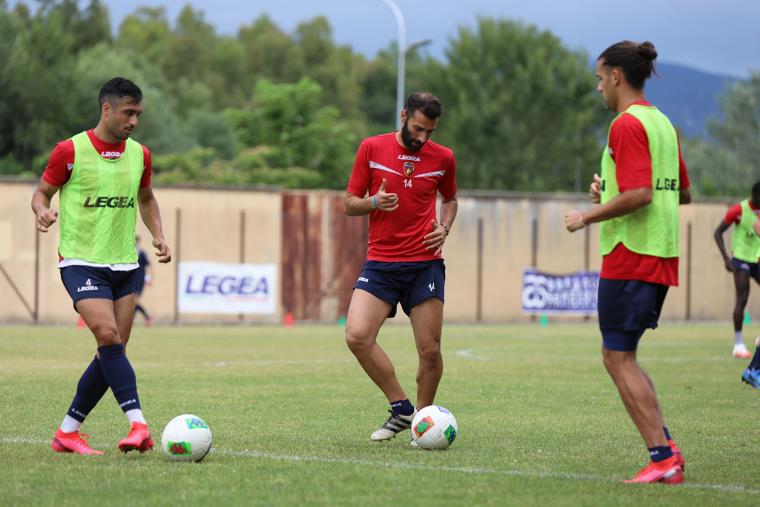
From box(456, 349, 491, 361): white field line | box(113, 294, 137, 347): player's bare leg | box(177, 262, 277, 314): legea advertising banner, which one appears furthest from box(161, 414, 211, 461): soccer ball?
box(177, 262, 277, 314): legea advertising banner

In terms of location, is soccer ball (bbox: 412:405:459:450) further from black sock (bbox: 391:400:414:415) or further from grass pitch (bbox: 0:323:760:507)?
black sock (bbox: 391:400:414:415)

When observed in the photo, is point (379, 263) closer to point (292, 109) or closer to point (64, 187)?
point (64, 187)

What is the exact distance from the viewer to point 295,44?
118438 millimetres

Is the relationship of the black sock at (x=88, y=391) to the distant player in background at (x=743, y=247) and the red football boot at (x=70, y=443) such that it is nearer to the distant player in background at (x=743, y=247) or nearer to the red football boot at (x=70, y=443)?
the red football boot at (x=70, y=443)

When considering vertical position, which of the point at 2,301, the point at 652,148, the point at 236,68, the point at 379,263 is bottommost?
the point at 2,301

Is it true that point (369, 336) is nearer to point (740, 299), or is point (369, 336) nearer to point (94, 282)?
point (94, 282)

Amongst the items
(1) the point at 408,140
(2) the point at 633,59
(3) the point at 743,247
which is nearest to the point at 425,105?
(1) the point at 408,140

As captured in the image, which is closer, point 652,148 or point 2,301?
point 652,148

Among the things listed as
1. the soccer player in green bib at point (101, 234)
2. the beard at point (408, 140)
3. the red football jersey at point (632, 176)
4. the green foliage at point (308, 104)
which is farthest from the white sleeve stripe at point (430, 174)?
the green foliage at point (308, 104)

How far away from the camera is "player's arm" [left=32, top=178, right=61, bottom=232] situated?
861 cm

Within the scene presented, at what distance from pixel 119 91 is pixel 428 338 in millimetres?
2858

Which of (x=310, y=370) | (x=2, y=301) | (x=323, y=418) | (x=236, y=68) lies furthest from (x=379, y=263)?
(x=236, y=68)

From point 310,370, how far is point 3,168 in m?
41.6

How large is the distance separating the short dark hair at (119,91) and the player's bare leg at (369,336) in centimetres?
211
